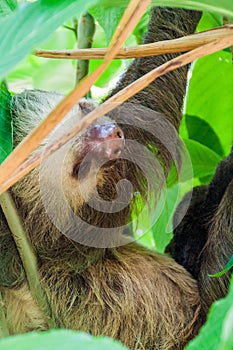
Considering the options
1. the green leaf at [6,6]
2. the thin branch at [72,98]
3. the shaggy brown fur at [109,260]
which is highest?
the green leaf at [6,6]

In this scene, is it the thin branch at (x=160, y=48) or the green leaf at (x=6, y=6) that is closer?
the thin branch at (x=160, y=48)

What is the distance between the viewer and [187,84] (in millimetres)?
2629

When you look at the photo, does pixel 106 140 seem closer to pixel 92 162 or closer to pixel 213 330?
pixel 92 162

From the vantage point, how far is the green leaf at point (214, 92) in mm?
2543

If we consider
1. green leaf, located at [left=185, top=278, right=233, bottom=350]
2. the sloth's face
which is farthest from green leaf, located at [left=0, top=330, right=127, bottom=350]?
the sloth's face

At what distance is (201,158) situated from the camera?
8.75 ft

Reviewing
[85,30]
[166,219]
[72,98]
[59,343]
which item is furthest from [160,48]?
[166,219]

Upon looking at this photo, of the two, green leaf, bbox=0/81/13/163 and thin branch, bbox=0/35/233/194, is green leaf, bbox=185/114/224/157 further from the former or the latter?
thin branch, bbox=0/35/233/194

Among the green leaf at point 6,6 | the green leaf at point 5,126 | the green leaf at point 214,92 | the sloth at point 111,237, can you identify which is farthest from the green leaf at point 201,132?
the green leaf at point 6,6

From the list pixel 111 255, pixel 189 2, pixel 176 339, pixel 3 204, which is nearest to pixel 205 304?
pixel 176 339

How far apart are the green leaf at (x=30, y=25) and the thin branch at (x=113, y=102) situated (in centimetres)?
15

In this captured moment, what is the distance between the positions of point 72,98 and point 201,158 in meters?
1.83

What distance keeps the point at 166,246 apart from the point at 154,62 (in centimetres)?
96

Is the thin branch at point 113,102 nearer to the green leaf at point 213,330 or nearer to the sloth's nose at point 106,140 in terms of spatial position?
the green leaf at point 213,330
